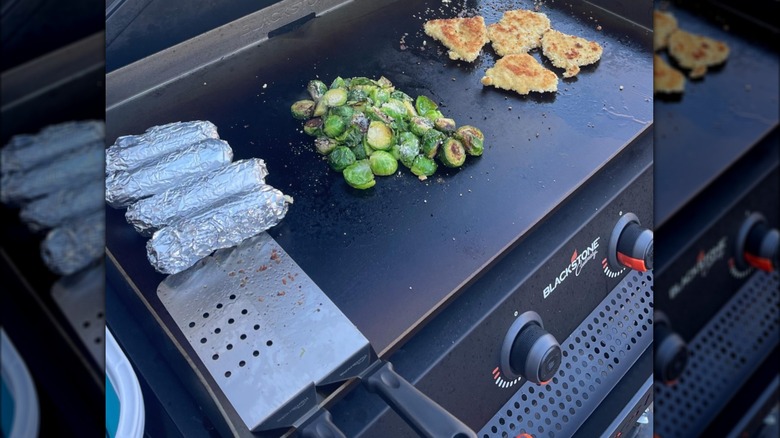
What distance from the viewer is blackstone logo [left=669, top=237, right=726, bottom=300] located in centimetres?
44

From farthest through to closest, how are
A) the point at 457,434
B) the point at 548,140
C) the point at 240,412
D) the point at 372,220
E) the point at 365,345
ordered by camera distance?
the point at 548,140 < the point at 372,220 < the point at 365,345 < the point at 240,412 < the point at 457,434

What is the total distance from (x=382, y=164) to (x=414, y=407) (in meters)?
0.90

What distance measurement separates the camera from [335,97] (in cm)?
214

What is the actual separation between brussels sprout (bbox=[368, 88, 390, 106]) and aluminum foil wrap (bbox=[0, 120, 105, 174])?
1771mm

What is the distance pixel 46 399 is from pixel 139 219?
1327mm

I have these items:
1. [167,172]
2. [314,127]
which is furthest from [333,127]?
[167,172]

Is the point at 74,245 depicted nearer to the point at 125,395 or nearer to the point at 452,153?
the point at 125,395

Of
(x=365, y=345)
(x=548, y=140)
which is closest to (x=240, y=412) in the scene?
(x=365, y=345)

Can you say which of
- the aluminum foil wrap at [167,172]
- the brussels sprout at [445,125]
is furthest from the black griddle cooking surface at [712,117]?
the brussels sprout at [445,125]

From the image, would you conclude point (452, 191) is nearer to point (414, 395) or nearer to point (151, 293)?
point (414, 395)

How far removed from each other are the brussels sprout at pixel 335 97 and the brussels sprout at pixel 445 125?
1.06ft

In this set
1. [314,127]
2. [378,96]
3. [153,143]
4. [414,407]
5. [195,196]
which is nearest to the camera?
[414,407]

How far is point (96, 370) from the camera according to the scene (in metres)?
0.47

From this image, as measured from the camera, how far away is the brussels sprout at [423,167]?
6.64ft
